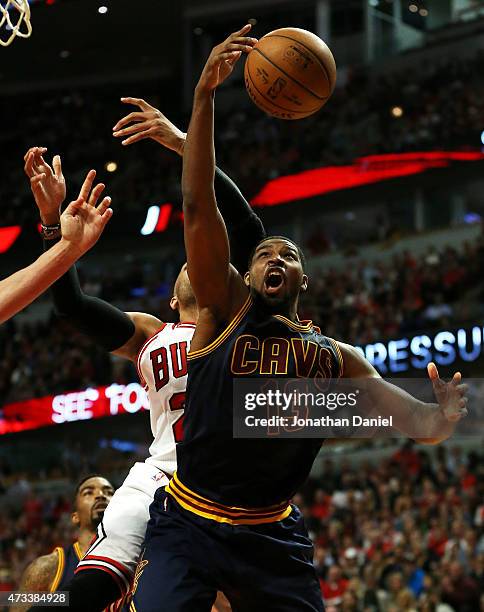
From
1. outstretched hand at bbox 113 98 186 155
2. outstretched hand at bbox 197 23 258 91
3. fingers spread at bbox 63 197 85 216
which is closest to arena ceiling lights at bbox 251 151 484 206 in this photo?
outstretched hand at bbox 113 98 186 155

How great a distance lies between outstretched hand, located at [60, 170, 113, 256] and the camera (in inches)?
134

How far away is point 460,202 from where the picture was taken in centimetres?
2181

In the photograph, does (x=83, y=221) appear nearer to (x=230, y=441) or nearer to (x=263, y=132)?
(x=230, y=441)

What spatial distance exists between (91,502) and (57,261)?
2710 millimetres

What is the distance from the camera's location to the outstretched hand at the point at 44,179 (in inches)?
157

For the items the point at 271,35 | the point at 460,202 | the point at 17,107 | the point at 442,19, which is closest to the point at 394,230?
the point at 460,202

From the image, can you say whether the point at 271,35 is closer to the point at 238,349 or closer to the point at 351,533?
the point at 238,349


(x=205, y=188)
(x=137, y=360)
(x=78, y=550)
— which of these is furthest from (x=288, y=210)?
(x=205, y=188)

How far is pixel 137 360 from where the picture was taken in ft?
15.6

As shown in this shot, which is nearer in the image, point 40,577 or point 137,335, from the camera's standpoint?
point 137,335

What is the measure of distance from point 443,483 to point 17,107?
55.6ft

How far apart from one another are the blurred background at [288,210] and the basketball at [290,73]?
8.92 meters

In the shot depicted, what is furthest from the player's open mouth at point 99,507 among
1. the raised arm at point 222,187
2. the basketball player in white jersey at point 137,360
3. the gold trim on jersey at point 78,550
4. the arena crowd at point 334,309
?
the arena crowd at point 334,309

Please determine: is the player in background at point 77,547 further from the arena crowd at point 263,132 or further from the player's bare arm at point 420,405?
the arena crowd at point 263,132
